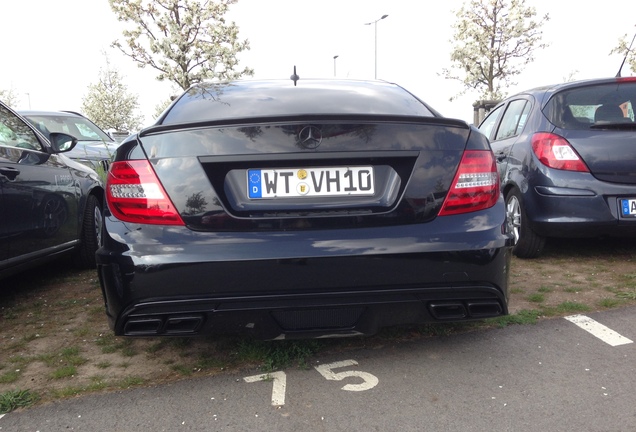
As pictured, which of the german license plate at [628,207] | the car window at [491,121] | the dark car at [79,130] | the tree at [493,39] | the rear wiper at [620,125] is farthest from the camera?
the tree at [493,39]

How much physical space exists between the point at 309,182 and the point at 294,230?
0.68ft

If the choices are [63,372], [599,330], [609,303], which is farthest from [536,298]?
[63,372]

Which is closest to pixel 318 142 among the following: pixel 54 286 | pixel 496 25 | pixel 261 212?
pixel 261 212

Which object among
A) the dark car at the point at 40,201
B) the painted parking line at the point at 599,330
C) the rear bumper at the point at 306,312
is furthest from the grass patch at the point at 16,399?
the painted parking line at the point at 599,330

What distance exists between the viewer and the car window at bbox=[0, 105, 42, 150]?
390 cm

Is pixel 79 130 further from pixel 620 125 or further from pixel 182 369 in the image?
pixel 620 125

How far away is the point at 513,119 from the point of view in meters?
5.46

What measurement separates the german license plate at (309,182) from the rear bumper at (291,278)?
168mm

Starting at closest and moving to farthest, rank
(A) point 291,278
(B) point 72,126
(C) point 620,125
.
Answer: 1. (A) point 291,278
2. (C) point 620,125
3. (B) point 72,126

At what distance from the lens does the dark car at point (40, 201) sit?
3.64 m

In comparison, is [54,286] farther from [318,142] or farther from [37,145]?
[318,142]

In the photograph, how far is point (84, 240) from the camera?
4.93 metres

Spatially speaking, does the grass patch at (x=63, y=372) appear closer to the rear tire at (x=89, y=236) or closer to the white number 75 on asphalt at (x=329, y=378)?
the white number 75 on asphalt at (x=329, y=378)

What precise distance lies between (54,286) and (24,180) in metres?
1.12
